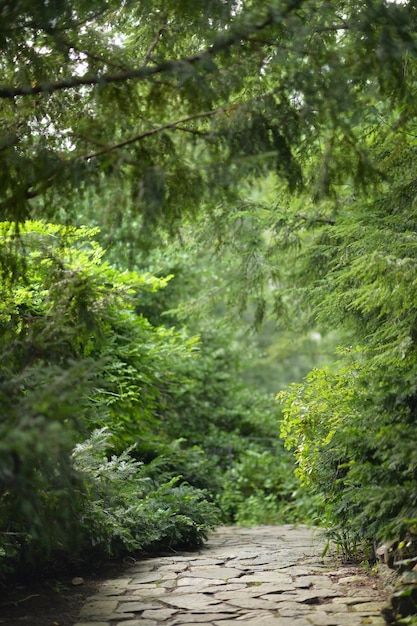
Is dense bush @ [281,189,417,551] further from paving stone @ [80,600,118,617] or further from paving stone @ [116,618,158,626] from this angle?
paving stone @ [80,600,118,617]

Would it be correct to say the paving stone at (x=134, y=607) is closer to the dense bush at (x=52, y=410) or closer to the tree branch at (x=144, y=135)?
the dense bush at (x=52, y=410)

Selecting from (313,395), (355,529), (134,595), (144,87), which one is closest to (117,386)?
(313,395)

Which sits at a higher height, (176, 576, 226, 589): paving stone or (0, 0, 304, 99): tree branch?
(0, 0, 304, 99): tree branch

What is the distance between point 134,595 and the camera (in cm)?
561

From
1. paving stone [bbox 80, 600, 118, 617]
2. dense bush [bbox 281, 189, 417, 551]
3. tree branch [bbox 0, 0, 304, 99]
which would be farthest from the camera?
paving stone [bbox 80, 600, 118, 617]

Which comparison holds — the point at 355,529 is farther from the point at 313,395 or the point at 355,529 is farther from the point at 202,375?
the point at 202,375

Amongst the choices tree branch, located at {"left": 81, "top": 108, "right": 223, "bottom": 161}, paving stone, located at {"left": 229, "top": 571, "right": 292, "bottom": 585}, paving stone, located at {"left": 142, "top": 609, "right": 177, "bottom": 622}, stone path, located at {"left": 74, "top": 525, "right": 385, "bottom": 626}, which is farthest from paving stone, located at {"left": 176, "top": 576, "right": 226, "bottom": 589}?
tree branch, located at {"left": 81, "top": 108, "right": 223, "bottom": 161}

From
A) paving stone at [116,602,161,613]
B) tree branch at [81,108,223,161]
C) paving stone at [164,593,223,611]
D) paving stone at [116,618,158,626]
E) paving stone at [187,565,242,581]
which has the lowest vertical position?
paving stone at [187,565,242,581]

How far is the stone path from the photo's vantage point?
4.75 meters

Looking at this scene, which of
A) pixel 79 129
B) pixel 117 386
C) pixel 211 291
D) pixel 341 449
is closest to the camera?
pixel 79 129

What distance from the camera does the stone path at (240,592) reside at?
475 centimetres

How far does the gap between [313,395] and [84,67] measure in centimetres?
375

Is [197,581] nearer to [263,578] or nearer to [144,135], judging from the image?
[263,578]

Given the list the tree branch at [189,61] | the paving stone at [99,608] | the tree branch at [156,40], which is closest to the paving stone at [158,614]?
the paving stone at [99,608]
